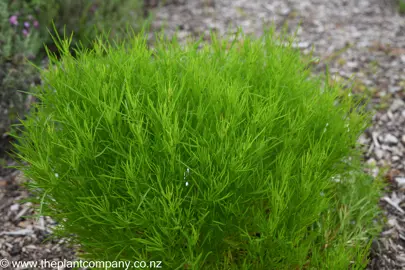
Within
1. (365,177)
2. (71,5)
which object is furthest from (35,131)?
(71,5)

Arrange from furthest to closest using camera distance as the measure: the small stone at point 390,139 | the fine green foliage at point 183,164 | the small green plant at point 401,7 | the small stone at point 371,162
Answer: the small green plant at point 401,7
the small stone at point 390,139
the small stone at point 371,162
the fine green foliage at point 183,164

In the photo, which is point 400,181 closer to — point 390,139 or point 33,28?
point 390,139

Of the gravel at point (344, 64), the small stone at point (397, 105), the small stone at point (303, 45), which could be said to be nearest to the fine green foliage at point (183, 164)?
the gravel at point (344, 64)

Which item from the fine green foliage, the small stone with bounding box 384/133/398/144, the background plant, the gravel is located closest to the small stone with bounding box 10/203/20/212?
the gravel

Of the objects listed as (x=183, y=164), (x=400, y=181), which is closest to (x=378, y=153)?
(x=400, y=181)

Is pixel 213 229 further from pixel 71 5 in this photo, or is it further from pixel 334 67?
pixel 71 5

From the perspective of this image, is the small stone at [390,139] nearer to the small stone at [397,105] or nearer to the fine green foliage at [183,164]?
the small stone at [397,105]

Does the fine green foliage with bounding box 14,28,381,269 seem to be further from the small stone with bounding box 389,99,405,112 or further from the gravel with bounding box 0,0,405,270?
the small stone with bounding box 389,99,405,112
